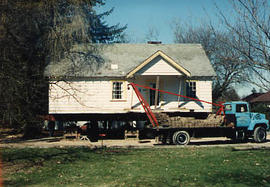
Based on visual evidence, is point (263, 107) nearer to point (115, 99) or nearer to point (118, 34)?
point (115, 99)

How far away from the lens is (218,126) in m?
19.6

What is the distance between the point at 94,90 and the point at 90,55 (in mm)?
3565

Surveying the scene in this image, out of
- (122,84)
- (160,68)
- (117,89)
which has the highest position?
(160,68)

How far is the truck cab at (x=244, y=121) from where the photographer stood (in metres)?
20.3

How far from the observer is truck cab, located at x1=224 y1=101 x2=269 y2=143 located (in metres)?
20.3


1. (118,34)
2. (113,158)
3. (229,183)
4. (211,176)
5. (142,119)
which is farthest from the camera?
(118,34)

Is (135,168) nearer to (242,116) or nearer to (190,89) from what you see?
(242,116)

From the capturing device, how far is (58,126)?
29734 mm

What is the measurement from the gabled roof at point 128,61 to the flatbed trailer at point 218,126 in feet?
17.4

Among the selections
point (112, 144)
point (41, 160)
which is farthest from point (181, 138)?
point (41, 160)

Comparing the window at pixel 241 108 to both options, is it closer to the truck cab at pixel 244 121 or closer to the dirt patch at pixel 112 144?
the truck cab at pixel 244 121

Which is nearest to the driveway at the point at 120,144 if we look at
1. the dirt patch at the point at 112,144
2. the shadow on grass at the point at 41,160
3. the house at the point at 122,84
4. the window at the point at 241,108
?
the dirt patch at the point at 112,144

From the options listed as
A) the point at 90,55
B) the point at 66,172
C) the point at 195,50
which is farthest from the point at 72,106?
the point at 66,172

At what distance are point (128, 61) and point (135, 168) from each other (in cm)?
1653
